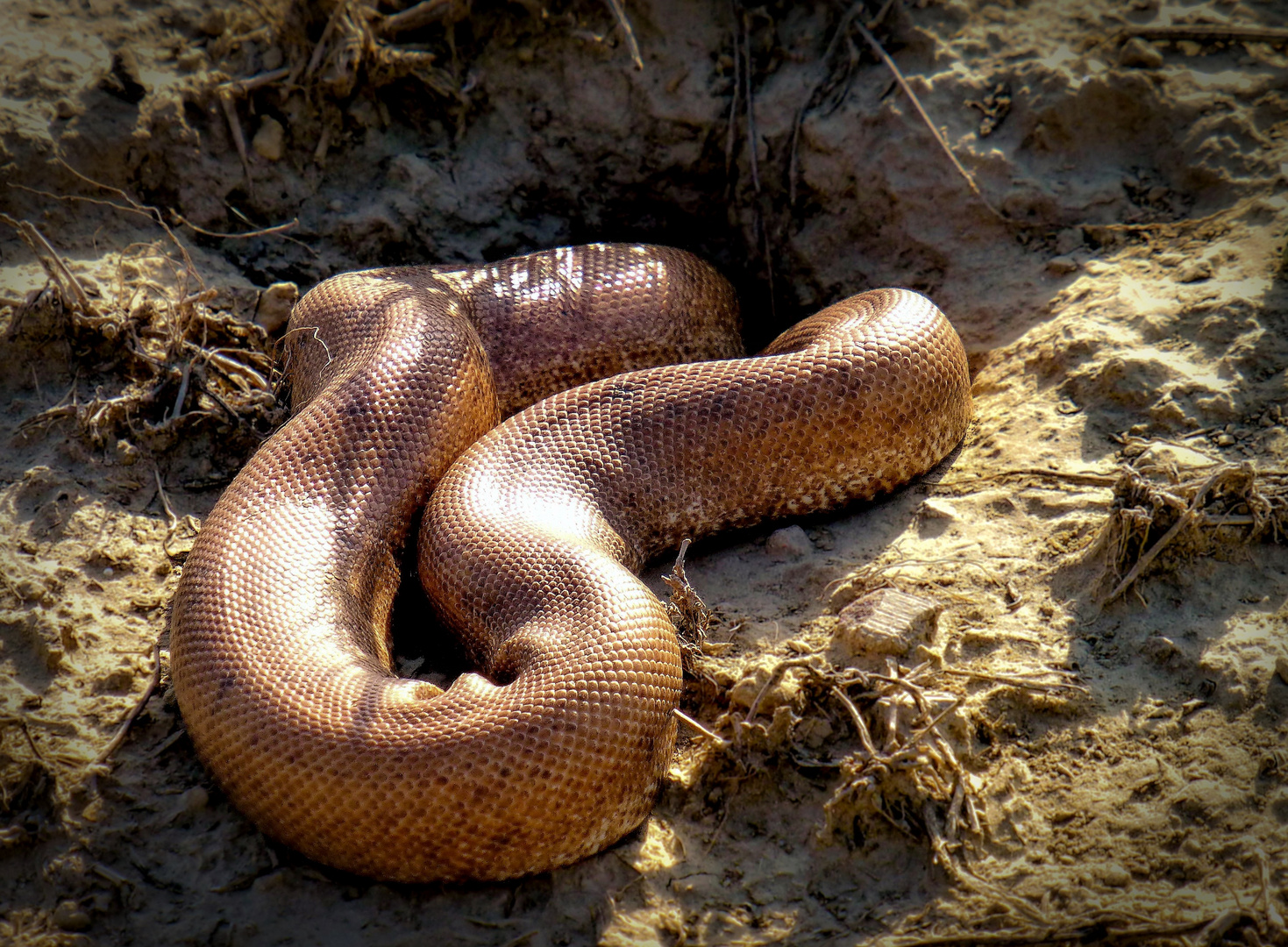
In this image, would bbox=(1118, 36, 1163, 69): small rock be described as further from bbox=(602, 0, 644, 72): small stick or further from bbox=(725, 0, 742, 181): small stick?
bbox=(602, 0, 644, 72): small stick

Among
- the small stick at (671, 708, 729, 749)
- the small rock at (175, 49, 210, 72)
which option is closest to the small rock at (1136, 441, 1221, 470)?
the small stick at (671, 708, 729, 749)

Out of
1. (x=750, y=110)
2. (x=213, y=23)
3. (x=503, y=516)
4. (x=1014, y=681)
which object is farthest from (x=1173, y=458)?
(x=213, y=23)

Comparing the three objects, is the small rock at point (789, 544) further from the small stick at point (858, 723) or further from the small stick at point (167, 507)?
the small stick at point (167, 507)

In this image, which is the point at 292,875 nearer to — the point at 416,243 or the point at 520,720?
the point at 520,720

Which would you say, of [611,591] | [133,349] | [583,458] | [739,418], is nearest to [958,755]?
[611,591]

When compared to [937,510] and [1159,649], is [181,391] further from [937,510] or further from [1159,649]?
[1159,649]

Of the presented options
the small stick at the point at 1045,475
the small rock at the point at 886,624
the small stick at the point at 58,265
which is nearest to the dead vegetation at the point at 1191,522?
the small stick at the point at 1045,475
